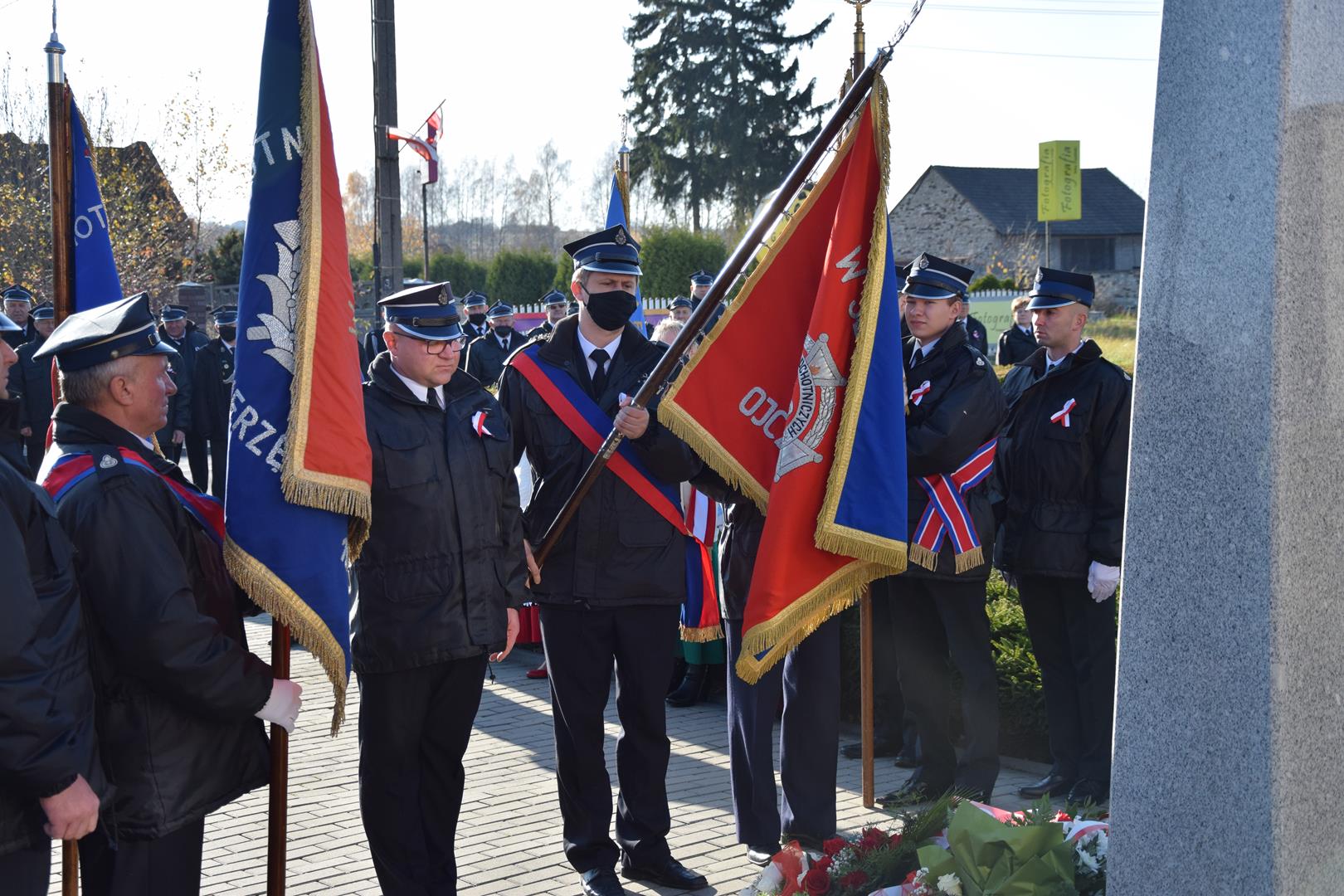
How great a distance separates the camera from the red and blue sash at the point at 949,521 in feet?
18.6

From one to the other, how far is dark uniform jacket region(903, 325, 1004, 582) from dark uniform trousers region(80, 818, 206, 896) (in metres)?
3.10

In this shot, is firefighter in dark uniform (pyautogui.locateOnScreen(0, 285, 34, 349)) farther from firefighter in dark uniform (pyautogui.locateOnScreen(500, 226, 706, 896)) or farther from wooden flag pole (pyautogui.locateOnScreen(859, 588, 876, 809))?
wooden flag pole (pyautogui.locateOnScreen(859, 588, 876, 809))

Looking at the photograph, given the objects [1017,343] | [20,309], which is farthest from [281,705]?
[20,309]

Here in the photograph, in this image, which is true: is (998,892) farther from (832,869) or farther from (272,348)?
(272,348)

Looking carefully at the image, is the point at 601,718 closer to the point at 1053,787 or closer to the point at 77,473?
the point at 1053,787

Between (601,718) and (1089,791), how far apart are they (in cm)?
227

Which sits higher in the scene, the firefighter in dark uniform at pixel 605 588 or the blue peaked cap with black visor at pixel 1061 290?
the blue peaked cap with black visor at pixel 1061 290

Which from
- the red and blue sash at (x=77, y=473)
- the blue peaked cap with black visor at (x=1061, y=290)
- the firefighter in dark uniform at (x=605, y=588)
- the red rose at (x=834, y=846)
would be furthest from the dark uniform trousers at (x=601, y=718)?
the blue peaked cap with black visor at (x=1061, y=290)

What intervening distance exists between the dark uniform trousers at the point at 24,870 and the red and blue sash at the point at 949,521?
361 cm

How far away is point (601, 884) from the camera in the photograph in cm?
497

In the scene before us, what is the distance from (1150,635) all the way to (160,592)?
240cm

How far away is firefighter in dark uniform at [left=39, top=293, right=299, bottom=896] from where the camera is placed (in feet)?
11.0

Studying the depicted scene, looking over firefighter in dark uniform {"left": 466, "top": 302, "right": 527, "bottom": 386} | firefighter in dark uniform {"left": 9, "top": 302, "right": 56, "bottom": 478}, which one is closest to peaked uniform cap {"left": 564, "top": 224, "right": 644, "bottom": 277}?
firefighter in dark uniform {"left": 466, "top": 302, "right": 527, "bottom": 386}

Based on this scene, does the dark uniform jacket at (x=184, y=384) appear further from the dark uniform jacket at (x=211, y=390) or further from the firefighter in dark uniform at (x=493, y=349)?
the firefighter in dark uniform at (x=493, y=349)
